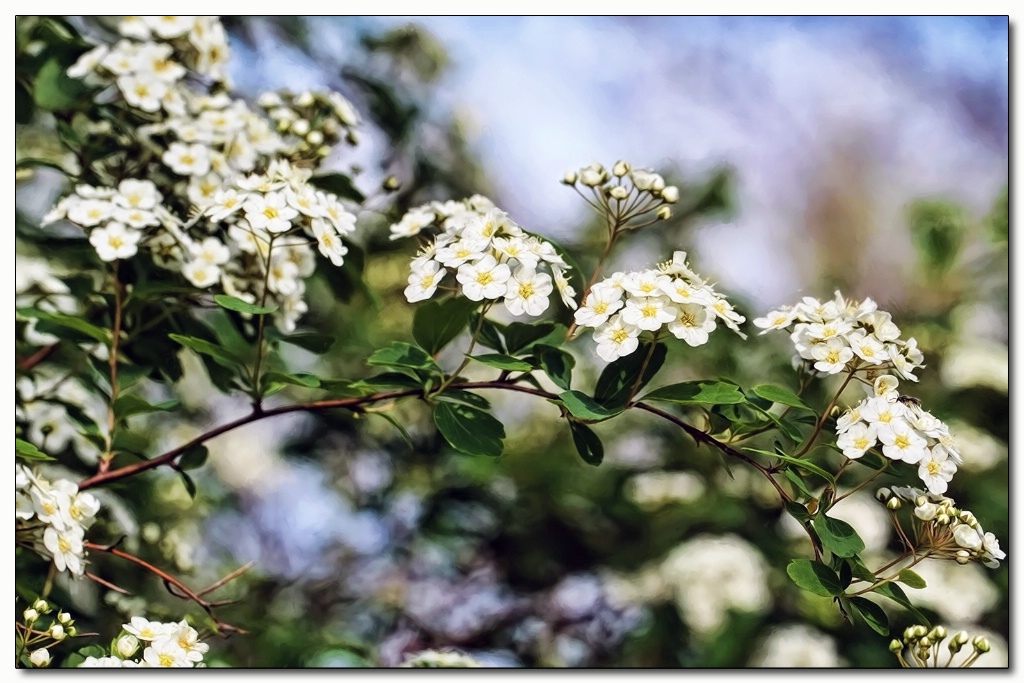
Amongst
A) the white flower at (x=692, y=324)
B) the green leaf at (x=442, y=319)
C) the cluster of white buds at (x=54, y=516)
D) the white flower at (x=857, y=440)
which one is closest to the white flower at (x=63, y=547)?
the cluster of white buds at (x=54, y=516)

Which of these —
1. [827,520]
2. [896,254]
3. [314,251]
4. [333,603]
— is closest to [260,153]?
[314,251]

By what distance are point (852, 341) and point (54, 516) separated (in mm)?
732

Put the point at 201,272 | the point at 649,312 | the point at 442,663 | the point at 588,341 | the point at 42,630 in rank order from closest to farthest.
A: the point at 649,312 → the point at 42,630 → the point at 201,272 → the point at 442,663 → the point at 588,341

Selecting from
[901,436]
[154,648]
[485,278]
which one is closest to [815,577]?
[901,436]

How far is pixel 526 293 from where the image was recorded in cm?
84

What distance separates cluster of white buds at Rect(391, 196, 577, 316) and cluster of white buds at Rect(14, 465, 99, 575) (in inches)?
15.6

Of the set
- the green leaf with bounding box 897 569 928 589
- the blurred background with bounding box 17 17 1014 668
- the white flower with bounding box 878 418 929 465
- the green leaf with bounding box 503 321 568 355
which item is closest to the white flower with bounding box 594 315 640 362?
the green leaf with bounding box 503 321 568 355

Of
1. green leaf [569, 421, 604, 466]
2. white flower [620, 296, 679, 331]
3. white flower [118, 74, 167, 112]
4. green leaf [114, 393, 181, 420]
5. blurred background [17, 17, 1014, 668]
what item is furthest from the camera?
blurred background [17, 17, 1014, 668]

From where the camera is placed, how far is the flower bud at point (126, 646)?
913 millimetres

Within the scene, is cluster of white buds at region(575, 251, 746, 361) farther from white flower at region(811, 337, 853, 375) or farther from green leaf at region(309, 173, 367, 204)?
green leaf at region(309, 173, 367, 204)

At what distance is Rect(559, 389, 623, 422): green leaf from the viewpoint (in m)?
0.83

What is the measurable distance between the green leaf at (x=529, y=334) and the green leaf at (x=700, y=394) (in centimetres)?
11

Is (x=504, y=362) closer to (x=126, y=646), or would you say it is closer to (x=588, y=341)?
(x=126, y=646)
